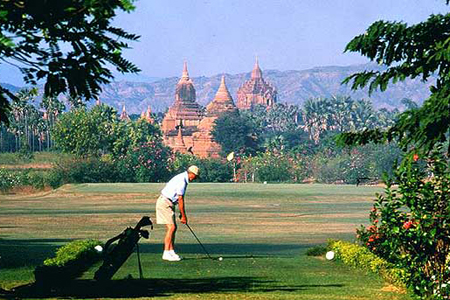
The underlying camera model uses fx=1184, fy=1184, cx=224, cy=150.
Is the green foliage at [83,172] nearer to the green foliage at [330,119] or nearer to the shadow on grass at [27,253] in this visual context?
the shadow on grass at [27,253]

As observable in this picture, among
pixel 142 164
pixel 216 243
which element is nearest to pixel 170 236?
pixel 216 243

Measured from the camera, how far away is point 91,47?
1338 cm

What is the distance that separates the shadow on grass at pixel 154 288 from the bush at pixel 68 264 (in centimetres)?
25

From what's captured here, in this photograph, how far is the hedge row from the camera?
17.9 meters

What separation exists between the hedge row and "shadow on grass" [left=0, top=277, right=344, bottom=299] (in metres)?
0.93

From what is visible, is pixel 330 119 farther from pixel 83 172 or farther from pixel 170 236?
pixel 170 236

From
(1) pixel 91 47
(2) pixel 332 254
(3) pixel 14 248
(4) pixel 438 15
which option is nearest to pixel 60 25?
(1) pixel 91 47

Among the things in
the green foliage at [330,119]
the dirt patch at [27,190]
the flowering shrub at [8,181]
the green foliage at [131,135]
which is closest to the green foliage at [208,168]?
the green foliage at [131,135]

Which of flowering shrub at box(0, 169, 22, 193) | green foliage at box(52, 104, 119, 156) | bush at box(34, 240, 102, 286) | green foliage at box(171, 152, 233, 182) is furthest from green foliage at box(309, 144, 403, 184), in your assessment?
bush at box(34, 240, 102, 286)

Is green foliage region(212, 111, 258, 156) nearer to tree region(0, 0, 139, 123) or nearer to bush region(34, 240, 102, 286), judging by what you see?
bush region(34, 240, 102, 286)

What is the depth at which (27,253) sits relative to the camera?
24.7 m

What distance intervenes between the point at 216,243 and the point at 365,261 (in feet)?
47.6

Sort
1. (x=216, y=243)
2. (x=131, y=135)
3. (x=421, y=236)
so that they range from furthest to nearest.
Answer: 1. (x=131, y=135)
2. (x=216, y=243)
3. (x=421, y=236)

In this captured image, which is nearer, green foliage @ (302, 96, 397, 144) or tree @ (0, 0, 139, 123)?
tree @ (0, 0, 139, 123)
